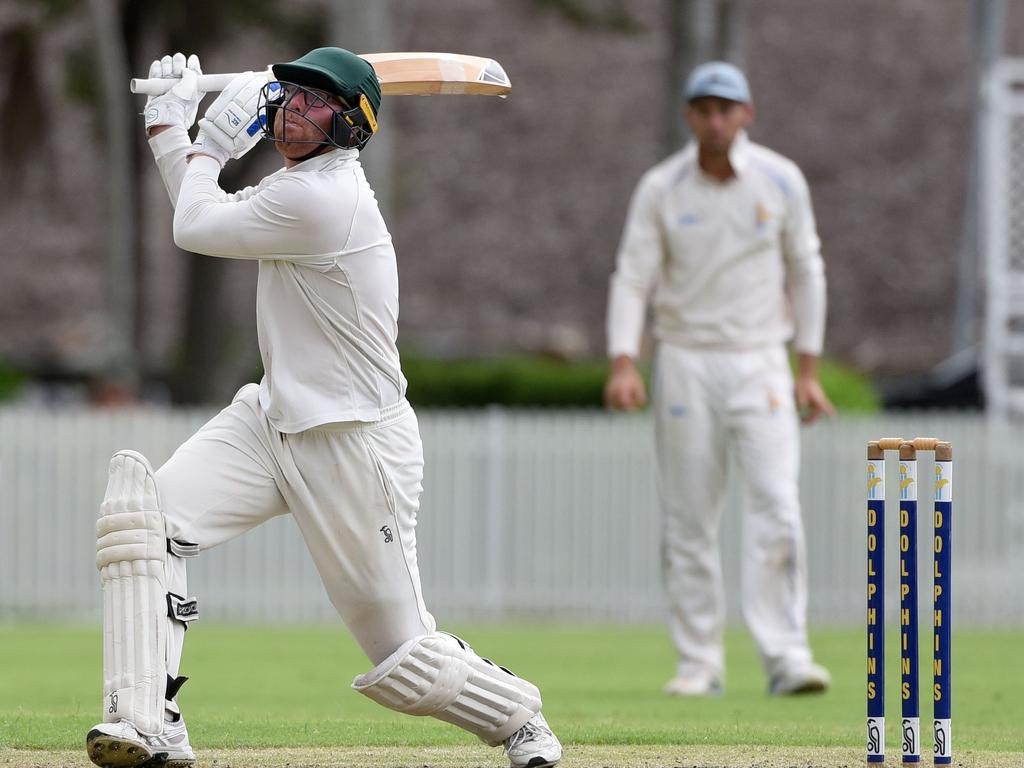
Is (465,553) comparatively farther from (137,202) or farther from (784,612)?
(137,202)

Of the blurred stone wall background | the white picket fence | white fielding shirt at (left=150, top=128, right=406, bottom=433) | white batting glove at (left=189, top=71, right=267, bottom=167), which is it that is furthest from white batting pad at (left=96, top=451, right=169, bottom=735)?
the blurred stone wall background

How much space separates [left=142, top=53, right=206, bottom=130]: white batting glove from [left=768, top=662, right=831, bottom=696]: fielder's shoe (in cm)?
390

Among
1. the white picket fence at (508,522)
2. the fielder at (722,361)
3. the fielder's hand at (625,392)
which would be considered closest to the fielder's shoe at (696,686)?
the fielder at (722,361)

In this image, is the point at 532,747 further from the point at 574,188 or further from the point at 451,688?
the point at 574,188

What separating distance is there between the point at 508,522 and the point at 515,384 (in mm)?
2351

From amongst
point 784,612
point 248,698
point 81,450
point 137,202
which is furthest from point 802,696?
point 137,202

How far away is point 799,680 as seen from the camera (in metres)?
8.45

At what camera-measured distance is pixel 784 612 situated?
866 centimetres

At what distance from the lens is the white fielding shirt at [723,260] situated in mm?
8781

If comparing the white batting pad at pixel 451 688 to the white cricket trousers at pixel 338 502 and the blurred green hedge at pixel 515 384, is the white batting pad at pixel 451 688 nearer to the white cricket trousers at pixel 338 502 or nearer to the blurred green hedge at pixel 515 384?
the white cricket trousers at pixel 338 502

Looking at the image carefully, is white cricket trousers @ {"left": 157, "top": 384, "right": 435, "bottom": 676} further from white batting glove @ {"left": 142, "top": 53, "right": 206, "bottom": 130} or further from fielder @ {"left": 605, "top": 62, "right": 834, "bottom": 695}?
fielder @ {"left": 605, "top": 62, "right": 834, "bottom": 695}

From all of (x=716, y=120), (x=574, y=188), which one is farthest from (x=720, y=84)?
(x=574, y=188)

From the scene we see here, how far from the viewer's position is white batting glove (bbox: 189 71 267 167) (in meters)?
5.61

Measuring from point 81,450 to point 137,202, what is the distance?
811cm
